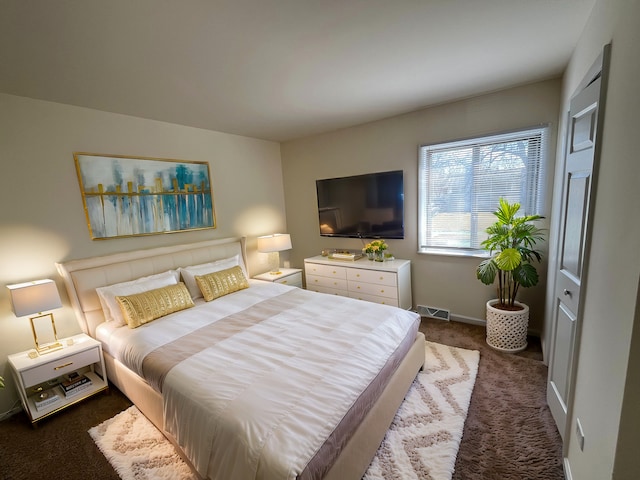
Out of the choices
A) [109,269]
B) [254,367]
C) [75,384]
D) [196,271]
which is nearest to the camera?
[254,367]

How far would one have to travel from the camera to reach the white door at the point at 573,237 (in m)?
1.40

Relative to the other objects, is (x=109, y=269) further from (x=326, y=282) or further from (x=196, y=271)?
(x=326, y=282)

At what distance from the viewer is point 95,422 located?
2133mm

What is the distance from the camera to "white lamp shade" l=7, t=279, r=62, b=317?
80.7 inches

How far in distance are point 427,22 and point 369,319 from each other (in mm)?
2031

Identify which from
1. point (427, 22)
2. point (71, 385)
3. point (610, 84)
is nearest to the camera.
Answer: point (610, 84)

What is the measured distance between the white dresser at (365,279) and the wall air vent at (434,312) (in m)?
0.14

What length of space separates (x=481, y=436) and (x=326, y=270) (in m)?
2.43

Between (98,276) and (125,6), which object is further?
(98,276)

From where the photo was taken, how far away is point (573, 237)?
A: 5.34 ft

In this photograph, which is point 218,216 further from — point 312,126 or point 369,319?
point 369,319

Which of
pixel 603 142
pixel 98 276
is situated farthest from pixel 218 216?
pixel 603 142

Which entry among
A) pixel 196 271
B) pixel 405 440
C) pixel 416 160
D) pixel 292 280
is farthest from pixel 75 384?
pixel 416 160

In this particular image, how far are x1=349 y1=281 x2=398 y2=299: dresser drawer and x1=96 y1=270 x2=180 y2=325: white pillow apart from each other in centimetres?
211
